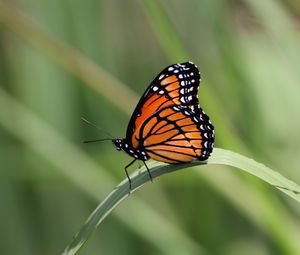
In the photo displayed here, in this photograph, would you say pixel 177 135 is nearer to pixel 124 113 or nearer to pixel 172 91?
pixel 172 91

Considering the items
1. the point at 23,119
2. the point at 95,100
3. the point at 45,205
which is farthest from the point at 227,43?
the point at 45,205

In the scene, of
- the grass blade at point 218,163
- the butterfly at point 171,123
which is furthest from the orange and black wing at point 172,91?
the grass blade at point 218,163

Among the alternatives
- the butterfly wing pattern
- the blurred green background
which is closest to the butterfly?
the butterfly wing pattern

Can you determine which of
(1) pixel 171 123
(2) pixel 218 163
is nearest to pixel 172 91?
(1) pixel 171 123

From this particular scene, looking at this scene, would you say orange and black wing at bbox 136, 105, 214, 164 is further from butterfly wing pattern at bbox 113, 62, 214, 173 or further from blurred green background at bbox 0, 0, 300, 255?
blurred green background at bbox 0, 0, 300, 255

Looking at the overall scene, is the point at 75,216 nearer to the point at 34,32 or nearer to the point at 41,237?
the point at 41,237

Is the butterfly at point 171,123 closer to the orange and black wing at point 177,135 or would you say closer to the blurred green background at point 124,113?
the orange and black wing at point 177,135
